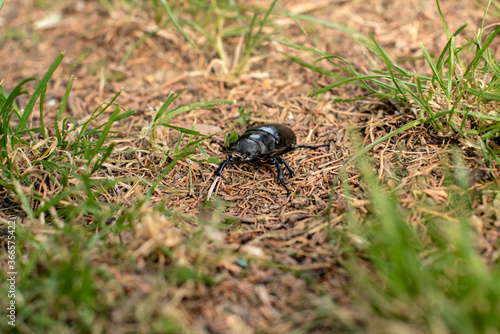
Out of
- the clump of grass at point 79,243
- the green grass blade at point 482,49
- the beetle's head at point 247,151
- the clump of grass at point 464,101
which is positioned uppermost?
the green grass blade at point 482,49

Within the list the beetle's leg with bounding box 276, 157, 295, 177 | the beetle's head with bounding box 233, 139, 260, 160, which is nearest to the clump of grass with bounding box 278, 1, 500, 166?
the beetle's leg with bounding box 276, 157, 295, 177

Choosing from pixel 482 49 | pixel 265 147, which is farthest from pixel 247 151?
pixel 482 49

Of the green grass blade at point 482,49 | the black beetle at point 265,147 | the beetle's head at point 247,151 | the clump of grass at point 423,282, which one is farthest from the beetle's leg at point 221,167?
the green grass blade at point 482,49

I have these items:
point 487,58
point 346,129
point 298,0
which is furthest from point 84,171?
point 298,0

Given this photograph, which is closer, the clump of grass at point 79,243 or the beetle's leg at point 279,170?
the clump of grass at point 79,243

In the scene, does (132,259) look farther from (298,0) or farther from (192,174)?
(298,0)

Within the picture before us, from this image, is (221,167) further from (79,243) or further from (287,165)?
(79,243)

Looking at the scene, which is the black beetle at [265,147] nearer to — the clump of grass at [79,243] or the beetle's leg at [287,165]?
the beetle's leg at [287,165]
